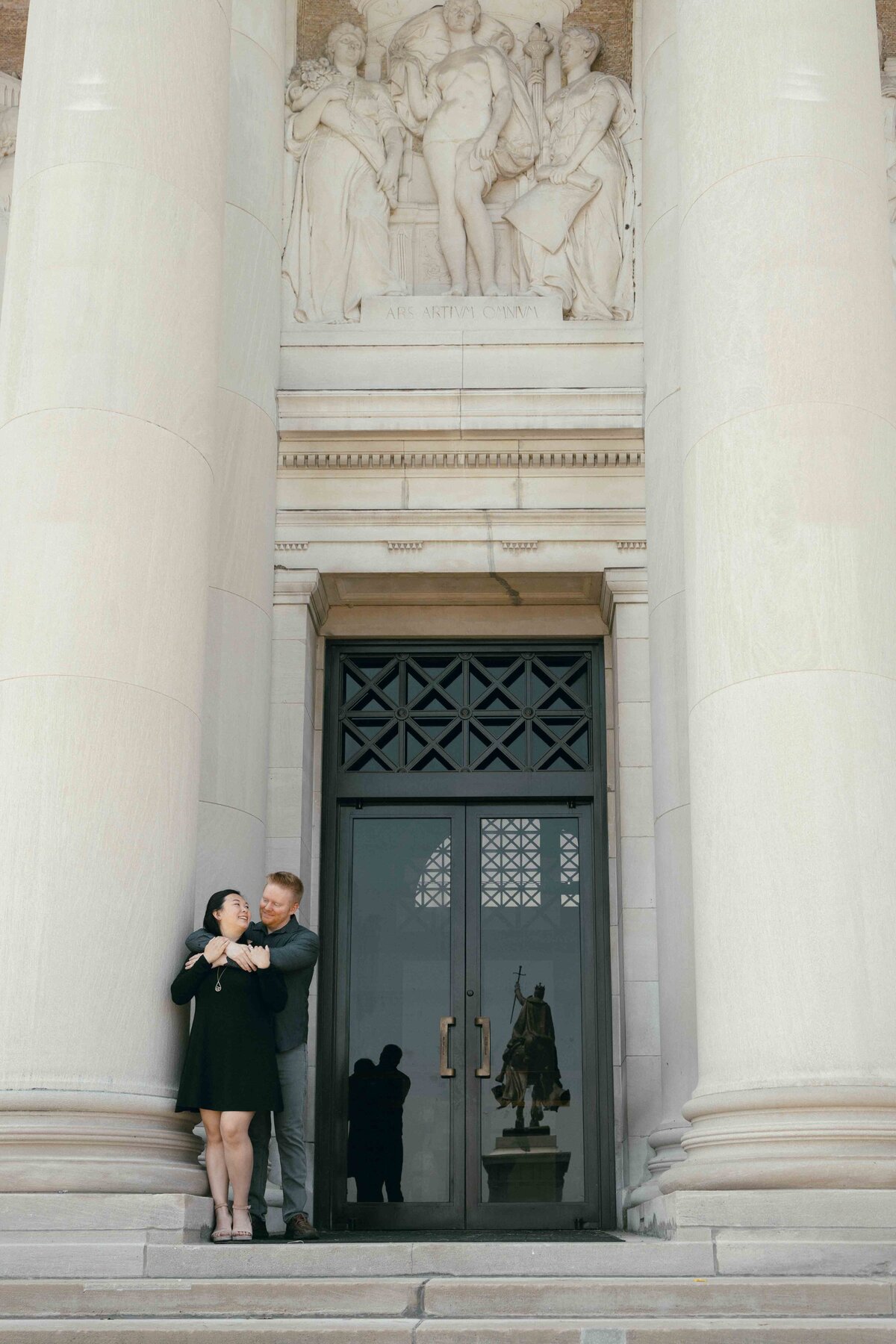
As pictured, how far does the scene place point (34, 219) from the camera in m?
10.3

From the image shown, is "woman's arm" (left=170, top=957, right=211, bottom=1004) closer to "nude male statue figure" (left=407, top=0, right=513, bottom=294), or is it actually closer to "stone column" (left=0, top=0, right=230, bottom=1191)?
"stone column" (left=0, top=0, right=230, bottom=1191)

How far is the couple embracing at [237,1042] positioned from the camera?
8.89 metres

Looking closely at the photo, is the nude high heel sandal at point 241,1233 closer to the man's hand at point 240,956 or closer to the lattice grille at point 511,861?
the man's hand at point 240,956

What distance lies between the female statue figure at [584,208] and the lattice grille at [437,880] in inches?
190

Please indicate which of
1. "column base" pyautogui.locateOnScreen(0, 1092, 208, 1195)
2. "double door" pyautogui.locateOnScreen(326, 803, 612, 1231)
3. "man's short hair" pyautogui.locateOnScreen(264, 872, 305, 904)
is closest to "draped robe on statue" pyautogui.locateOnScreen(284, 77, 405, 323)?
"double door" pyautogui.locateOnScreen(326, 803, 612, 1231)

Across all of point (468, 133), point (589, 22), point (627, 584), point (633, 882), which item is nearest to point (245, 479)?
point (627, 584)

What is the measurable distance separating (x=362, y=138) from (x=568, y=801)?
621 cm

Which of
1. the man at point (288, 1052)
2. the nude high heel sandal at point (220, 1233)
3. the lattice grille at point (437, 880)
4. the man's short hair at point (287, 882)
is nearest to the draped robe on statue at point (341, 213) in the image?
the lattice grille at point (437, 880)

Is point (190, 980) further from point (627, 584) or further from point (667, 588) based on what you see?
point (627, 584)

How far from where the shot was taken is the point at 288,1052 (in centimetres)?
1003

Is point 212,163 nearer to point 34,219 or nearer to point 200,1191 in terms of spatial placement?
point 34,219

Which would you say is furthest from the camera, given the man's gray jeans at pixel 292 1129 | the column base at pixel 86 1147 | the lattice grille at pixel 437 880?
the lattice grille at pixel 437 880

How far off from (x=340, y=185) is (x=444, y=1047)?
759 cm

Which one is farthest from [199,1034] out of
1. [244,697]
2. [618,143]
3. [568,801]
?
[618,143]
